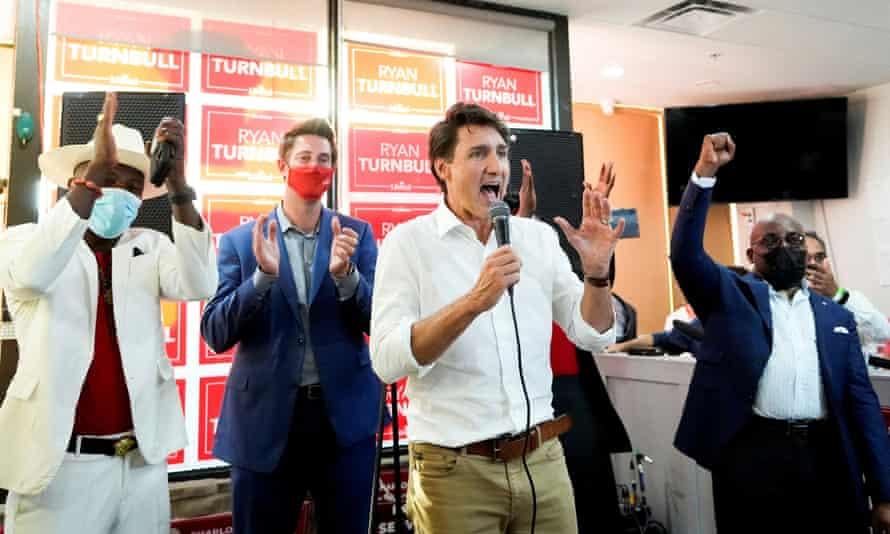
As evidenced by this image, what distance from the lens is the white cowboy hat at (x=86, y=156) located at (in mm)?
1814

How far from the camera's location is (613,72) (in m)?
5.42

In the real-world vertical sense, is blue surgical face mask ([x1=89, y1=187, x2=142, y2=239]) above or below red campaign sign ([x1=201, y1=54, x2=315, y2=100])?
below

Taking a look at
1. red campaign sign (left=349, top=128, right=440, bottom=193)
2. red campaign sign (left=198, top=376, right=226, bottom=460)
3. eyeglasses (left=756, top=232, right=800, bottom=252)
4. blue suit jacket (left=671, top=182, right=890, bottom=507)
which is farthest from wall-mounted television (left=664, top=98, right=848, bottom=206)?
red campaign sign (left=198, top=376, right=226, bottom=460)

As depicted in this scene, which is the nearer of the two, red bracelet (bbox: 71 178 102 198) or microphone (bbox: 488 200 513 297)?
microphone (bbox: 488 200 513 297)

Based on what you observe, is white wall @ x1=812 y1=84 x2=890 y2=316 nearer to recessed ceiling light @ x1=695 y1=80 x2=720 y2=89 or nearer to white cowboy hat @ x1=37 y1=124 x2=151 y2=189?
recessed ceiling light @ x1=695 y1=80 x2=720 y2=89

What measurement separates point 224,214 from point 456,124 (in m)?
2.02

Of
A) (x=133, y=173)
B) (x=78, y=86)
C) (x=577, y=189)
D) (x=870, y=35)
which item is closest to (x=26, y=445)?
(x=133, y=173)

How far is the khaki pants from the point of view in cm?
134

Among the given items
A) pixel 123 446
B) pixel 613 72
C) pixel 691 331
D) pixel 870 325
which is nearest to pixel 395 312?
pixel 123 446

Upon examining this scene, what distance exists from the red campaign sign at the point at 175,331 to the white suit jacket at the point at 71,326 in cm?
130

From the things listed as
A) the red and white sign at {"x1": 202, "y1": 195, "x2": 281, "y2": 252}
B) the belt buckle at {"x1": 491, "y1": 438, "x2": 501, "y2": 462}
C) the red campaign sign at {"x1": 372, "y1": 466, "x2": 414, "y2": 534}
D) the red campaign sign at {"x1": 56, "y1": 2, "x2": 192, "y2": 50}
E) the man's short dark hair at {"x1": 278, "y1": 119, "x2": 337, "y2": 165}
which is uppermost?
the red campaign sign at {"x1": 56, "y1": 2, "x2": 192, "y2": 50}

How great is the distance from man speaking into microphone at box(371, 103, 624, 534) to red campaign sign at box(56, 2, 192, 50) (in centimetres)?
233

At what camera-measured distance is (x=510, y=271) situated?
1256mm

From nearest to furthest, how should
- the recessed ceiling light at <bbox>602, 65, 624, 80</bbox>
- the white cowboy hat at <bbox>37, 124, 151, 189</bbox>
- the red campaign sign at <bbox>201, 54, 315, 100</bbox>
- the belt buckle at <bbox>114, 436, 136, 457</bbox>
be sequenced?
the belt buckle at <bbox>114, 436, 136, 457</bbox>
the white cowboy hat at <bbox>37, 124, 151, 189</bbox>
the red campaign sign at <bbox>201, 54, 315, 100</bbox>
the recessed ceiling light at <bbox>602, 65, 624, 80</bbox>
